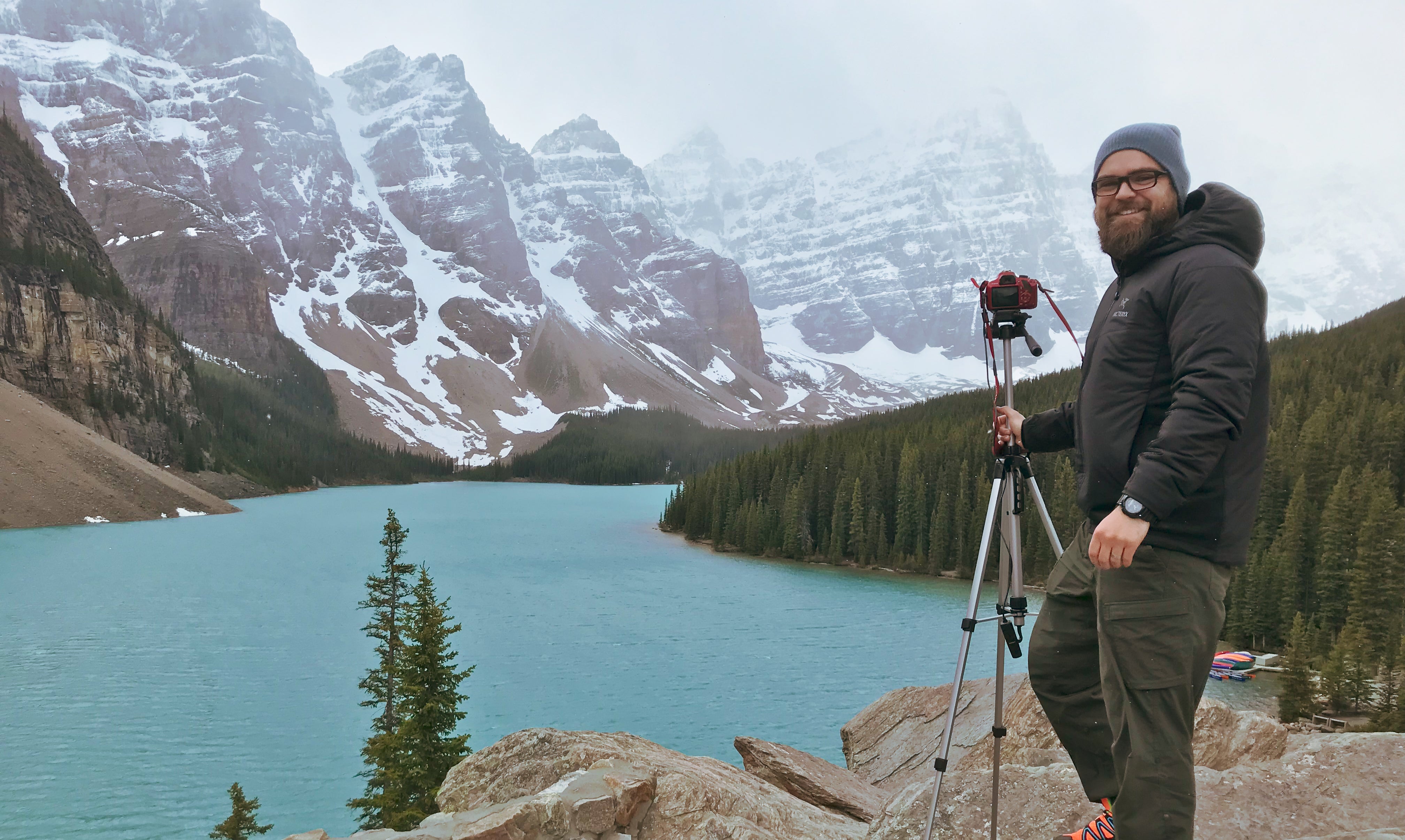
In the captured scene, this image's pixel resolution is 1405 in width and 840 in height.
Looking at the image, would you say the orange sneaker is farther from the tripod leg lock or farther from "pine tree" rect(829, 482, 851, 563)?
"pine tree" rect(829, 482, 851, 563)

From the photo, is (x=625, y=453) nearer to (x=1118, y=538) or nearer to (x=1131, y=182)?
(x=1131, y=182)

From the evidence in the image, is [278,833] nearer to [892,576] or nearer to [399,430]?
[892,576]

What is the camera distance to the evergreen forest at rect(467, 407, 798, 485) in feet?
519

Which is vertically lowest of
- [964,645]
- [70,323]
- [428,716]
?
[428,716]

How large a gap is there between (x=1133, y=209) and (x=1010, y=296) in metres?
1.16

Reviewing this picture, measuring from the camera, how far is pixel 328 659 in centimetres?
2788

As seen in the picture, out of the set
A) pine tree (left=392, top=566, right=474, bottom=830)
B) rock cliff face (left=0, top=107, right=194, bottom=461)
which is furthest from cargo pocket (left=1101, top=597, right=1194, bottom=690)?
rock cliff face (left=0, top=107, right=194, bottom=461)

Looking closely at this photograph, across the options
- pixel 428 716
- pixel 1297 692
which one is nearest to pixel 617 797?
pixel 428 716

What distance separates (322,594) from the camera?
3928cm

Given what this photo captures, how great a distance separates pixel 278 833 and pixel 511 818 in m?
13.3

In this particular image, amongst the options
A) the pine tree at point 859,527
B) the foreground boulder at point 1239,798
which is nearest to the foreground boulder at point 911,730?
the foreground boulder at point 1239,798

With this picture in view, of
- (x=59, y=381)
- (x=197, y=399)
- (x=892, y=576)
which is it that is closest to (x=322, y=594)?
(x=892, y=576)

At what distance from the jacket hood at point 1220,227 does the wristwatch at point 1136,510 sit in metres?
1.02

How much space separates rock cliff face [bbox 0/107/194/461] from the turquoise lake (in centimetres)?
3427
